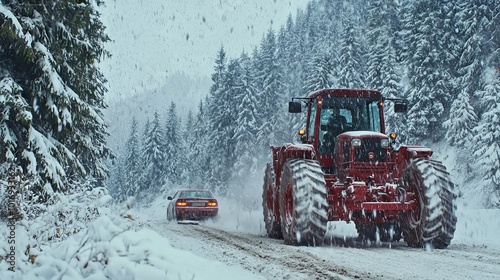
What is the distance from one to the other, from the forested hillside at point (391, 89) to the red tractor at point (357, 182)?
2035 centimetres

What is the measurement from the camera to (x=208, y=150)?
56.8 meters

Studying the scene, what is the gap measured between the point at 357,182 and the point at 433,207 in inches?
52.5

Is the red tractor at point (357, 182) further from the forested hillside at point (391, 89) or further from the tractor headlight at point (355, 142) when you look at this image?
the forested hillside at point (391, 89)

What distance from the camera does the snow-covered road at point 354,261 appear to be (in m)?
6.03

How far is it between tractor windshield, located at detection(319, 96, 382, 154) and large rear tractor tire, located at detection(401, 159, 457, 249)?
188 cm

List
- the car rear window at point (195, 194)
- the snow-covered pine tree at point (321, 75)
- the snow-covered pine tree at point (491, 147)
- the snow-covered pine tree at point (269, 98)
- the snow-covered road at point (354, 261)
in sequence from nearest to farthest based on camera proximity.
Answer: the snow-covered road at point (354, 261)
the car rear window at point (195, 194)
the snow-covered pine tree at point (491, 147)
the snow-covered pine tree at point (321, 75)
the snow-covered pine tree at point (269, 98)

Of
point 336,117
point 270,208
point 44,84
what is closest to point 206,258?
point 336,117

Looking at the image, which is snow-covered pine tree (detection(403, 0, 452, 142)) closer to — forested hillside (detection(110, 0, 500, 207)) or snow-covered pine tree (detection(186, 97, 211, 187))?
forested hillside (detection(110, 0, 500, 207))

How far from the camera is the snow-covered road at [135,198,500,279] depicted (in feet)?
19.8

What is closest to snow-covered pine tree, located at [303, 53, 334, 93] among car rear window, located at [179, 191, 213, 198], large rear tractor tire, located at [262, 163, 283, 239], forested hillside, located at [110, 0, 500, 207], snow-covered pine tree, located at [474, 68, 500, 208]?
forested hillside, located at [110, 0, 500, 207]

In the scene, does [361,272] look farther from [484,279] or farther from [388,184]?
[388,184]

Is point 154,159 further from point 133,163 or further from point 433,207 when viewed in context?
point 433,207

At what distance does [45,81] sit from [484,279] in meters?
9.75

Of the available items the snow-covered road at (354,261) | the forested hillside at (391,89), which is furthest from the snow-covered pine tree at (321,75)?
the snow-covered road at (354,261)
